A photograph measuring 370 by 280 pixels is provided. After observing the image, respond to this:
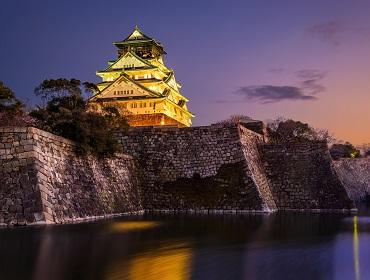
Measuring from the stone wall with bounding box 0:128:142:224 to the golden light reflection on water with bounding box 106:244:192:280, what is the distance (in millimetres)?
5920

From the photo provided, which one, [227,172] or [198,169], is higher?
[198,169]

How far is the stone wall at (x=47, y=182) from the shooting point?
52.4ft

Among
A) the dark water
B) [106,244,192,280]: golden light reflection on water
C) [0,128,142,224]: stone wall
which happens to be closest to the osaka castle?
[0,128,142,224]: stone wall

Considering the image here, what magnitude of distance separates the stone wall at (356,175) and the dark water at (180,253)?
120 feet

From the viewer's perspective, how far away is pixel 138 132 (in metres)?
28.4

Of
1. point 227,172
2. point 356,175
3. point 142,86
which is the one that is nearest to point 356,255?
point 227,172

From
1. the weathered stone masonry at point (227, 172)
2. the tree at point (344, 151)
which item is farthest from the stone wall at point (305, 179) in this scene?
the tree at point (344, 151)

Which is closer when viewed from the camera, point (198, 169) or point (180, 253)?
point (180, 253)

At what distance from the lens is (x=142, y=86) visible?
174 ft

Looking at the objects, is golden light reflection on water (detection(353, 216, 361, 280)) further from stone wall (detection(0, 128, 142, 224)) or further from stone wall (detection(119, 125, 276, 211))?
stone wall (detection(119, 125, 276, 211))

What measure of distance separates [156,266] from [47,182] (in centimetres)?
845

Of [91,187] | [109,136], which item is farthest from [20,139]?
[109,136]

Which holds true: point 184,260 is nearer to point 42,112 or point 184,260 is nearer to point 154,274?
point 154,274

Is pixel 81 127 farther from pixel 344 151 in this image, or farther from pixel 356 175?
pixel 344 151
